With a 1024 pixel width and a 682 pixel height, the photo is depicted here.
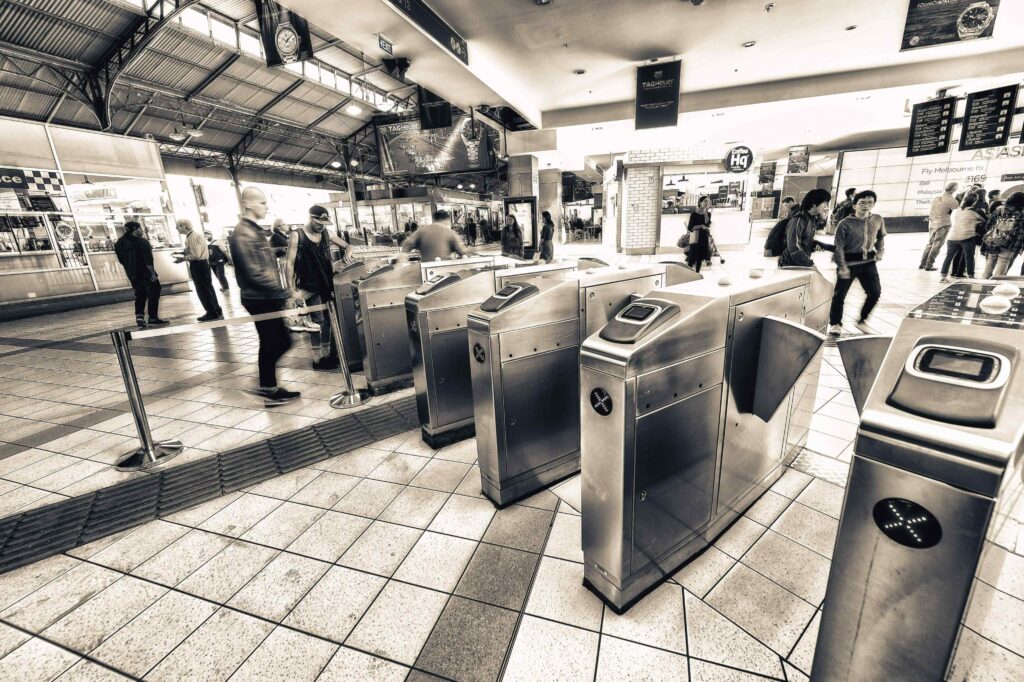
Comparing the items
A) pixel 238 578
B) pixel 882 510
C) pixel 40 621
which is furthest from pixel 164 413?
pixel 882 510

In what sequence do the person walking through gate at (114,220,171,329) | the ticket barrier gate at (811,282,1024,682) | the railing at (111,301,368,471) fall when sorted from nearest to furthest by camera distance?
the ticket barrier gate at (811,282,1024,682) < the railing at (111,301,368,471) < the person walking through gate at (114,220,171,329)

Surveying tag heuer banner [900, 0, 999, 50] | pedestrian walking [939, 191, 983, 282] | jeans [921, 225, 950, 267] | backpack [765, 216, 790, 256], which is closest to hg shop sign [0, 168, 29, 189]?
backpack [765, 216, 790, 256]

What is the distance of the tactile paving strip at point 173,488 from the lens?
2.18 m

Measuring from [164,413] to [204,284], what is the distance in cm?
368

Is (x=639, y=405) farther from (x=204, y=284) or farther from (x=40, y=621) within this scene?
(x=204, y=284)

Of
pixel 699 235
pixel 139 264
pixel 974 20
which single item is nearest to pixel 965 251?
pixel 974 20

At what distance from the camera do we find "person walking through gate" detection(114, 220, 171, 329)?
6117mm

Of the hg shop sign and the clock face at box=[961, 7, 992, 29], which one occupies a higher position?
the clock face at box=[961, 7, 992, 29]

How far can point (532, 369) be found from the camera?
2.21 m

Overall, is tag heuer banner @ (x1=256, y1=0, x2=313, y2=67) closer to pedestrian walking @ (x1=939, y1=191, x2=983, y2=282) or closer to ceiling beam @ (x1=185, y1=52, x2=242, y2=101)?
ceiling beam @ (x1=185, y1=52, x2=242, y2=101)

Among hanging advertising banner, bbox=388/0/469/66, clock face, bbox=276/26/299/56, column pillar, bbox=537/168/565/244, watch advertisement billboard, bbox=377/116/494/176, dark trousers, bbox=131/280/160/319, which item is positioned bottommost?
dark trousers, bbox=131/280/160/319

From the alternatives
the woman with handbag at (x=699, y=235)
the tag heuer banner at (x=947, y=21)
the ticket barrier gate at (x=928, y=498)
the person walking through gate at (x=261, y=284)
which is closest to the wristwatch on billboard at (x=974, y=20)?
the tag heuer banner at (x=947, y=21)

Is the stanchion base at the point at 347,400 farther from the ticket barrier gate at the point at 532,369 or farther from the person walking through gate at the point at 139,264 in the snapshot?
the person walking through gate at the point at 139,264

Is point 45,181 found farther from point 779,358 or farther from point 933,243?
point 933,243
